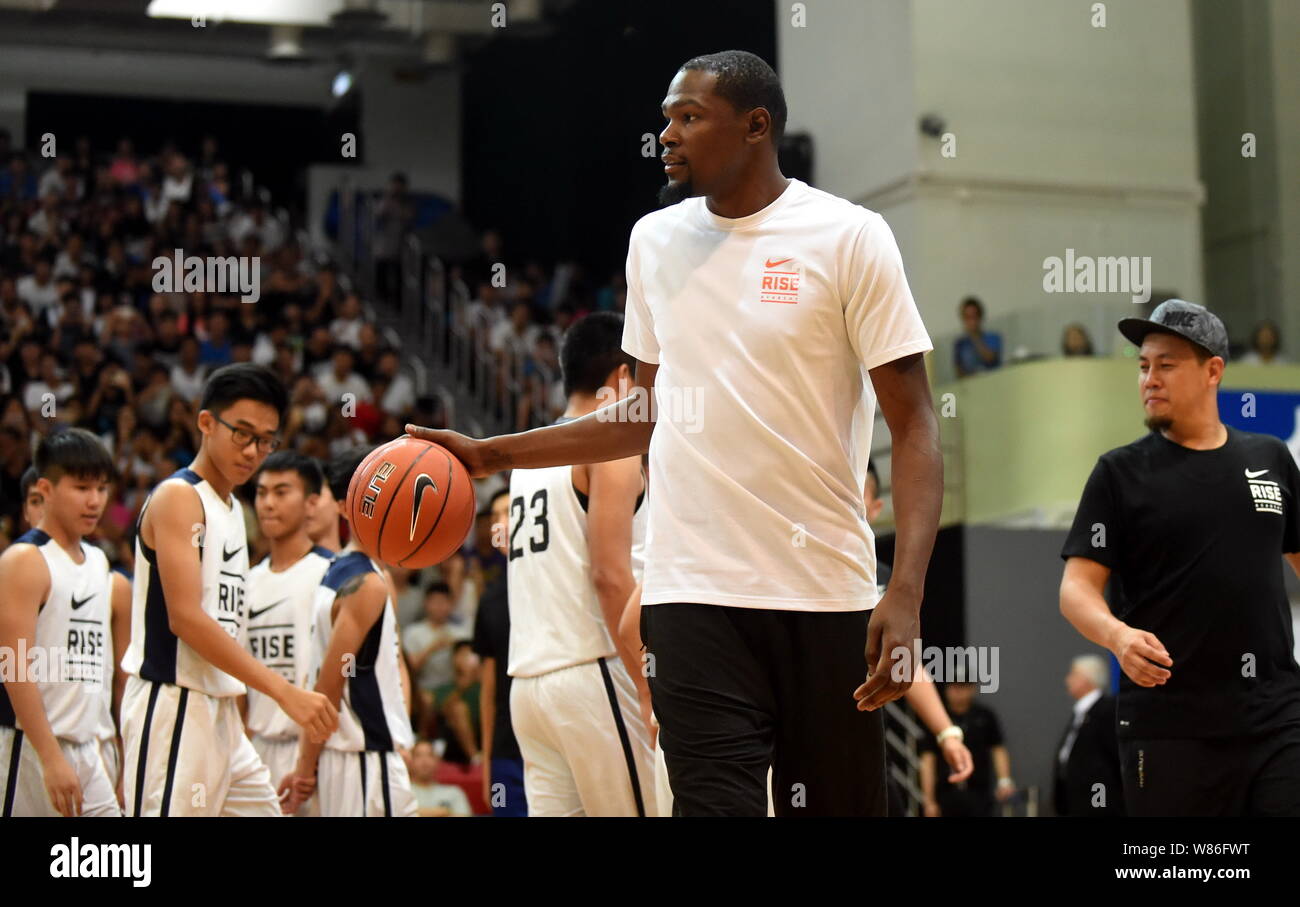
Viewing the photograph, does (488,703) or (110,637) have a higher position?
(110,637)

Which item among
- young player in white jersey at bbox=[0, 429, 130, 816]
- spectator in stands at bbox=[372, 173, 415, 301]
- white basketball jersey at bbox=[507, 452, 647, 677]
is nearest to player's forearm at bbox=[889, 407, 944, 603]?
white basketball jersey at bbox=[507, 452, 647, 677]

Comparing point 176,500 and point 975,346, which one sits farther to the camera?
point 975,346

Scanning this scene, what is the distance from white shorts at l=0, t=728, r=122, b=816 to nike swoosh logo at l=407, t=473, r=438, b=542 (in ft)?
7.93

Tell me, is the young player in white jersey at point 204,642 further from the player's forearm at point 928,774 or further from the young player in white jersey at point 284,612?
the player's forearm at point 928,774

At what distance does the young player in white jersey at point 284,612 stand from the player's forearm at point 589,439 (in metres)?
2.72

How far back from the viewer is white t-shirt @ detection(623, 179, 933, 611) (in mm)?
3506

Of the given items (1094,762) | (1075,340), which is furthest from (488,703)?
(1075,340)

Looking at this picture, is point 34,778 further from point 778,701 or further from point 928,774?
point 928,774

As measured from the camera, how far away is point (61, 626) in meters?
5.81

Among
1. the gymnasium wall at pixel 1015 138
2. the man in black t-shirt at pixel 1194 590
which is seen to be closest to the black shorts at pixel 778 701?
the man in black t-shirt at pixel 1194 590

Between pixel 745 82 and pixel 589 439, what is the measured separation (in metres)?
0.90

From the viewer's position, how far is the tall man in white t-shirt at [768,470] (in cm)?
345

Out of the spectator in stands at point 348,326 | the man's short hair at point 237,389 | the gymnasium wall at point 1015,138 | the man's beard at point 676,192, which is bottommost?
the man's short hair at point 237,389
